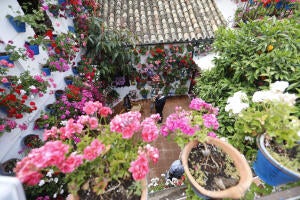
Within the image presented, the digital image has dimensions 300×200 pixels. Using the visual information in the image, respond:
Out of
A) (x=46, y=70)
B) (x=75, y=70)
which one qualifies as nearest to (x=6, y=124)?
(x=46, y=70)

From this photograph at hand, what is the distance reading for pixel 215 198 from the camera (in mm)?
1615

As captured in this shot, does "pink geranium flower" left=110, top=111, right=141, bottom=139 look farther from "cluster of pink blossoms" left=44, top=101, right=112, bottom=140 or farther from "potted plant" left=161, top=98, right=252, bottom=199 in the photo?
"potted plant" left=161, top=98, right=252, bottom=199

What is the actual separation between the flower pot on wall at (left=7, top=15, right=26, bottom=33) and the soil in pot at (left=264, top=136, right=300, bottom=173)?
413 centimetres

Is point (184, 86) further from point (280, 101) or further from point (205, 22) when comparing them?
point (280, 101)

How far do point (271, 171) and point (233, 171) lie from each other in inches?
13.0

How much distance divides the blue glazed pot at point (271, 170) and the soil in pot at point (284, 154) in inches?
2.7

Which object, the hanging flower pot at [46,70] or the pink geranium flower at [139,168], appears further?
the hanging flower pot at [46,70]

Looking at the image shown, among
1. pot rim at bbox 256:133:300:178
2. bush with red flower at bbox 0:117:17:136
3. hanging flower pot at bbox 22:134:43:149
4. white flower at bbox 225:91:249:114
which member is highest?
white flower at bbox 225:91:249:114

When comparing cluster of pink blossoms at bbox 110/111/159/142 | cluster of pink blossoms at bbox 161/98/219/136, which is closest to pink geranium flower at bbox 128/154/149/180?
cluster of pink blossoms at bbox 110/111/159/142

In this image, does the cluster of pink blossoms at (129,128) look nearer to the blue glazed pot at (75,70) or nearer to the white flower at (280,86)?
the white flower at (280,86)

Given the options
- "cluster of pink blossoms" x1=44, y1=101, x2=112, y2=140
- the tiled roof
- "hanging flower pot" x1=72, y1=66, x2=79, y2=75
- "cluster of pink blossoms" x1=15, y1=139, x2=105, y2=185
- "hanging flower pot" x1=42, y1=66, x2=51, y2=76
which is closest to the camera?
"cluster of pink blossoms" x1=15, y1=139, x2=105, y2=185

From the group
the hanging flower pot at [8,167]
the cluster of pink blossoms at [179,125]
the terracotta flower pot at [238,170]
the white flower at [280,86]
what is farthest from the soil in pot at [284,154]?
the hanging flower pot at [8,167]

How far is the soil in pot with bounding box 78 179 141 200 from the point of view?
1683 millimetres

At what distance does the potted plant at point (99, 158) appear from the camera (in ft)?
4.30
